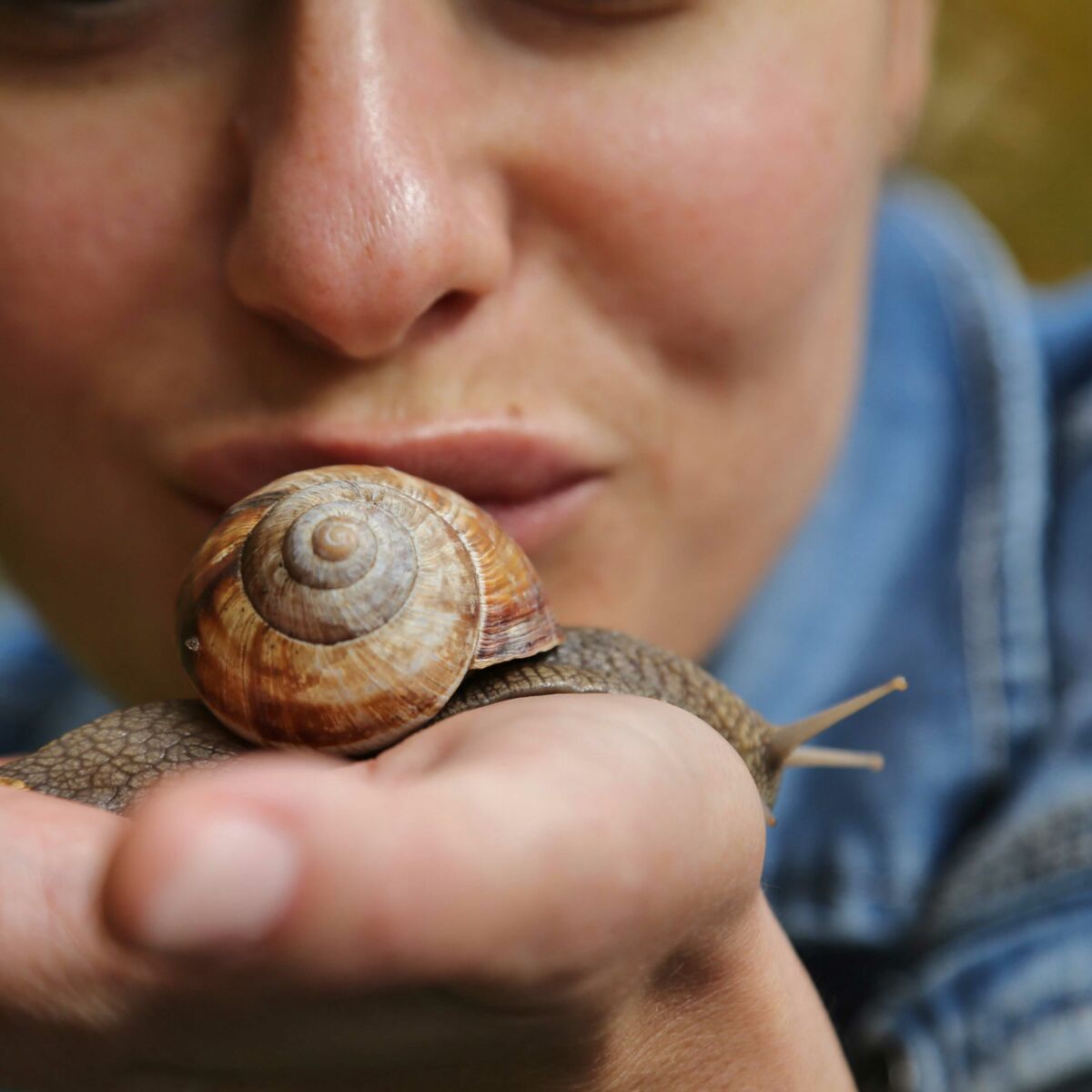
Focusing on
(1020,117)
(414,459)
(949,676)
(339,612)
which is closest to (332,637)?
(339,612)

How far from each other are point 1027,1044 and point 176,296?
2.67 ft

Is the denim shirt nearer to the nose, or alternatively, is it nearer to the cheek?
the cheek

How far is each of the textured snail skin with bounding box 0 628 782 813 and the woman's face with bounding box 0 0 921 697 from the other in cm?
14

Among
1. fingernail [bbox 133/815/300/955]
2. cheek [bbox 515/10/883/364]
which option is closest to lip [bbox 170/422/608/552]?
cheek [bbox 515/10/883/364]

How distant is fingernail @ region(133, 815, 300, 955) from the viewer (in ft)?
1.00

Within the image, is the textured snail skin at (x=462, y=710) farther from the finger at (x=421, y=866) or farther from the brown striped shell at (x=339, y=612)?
the finger at (x=421, y=866)

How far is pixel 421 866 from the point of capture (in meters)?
0.31

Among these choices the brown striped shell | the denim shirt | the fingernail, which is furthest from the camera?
the denim shirt

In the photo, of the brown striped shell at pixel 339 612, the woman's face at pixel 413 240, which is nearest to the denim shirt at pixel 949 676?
the woman's face at pixel 413 240

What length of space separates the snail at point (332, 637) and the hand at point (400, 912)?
0.35 ft

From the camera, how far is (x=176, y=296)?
0.71 meters

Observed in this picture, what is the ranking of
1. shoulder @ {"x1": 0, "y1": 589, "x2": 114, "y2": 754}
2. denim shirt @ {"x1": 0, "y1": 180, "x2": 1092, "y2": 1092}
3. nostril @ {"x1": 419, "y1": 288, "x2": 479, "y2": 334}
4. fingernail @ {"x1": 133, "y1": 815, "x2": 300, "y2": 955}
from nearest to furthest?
fingernail @ {"x1": 133, "y1": 815, "x2": 300, "y2": 955}
nostril @ {"x1": 419, "y1": 288, "x2": 479, "y2": 334}
denim shirt @ {"x1": 0, "y1": 180, "x2": 1092, "y2": 1092}
shoulder @ {"x1": 0, "y1": 589, "x2": 114, "y2": 754}

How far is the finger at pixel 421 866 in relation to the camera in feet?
1.02

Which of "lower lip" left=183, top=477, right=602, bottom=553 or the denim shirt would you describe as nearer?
"lower lip" left=183, top=477, right=602, bottom=553
